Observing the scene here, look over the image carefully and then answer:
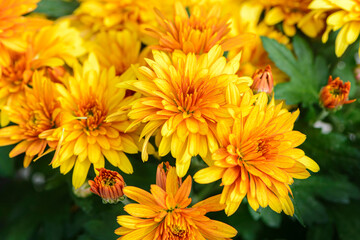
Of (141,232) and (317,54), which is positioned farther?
(317,54)

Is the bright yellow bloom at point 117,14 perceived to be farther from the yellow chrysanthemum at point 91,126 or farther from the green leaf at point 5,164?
the green leaf at point 5,164

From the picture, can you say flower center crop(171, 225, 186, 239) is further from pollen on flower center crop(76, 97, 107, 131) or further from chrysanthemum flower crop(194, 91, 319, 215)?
pollen on flower center crop(76, 97, 107, 131)

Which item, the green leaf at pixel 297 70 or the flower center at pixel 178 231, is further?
the green leaf at pixel 297 70

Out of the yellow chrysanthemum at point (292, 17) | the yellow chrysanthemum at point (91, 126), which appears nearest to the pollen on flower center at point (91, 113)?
the yellow chrysanthemum at point (91, 126)

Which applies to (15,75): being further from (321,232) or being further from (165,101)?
(321,232)

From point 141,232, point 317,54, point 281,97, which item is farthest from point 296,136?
point 317,54

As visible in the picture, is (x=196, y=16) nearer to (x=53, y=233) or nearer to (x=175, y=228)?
(x=175, y=228)

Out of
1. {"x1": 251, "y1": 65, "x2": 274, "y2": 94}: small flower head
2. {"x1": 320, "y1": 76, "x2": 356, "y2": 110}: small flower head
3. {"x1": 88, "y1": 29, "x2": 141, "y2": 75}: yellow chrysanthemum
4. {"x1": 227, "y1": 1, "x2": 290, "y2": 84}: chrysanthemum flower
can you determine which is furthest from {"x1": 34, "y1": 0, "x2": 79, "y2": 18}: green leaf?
{"x1": 320, "y1": 76, "x2": 356, "y2": 110}: small flower head

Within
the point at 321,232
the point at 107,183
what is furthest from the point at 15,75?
the point at 321,232
